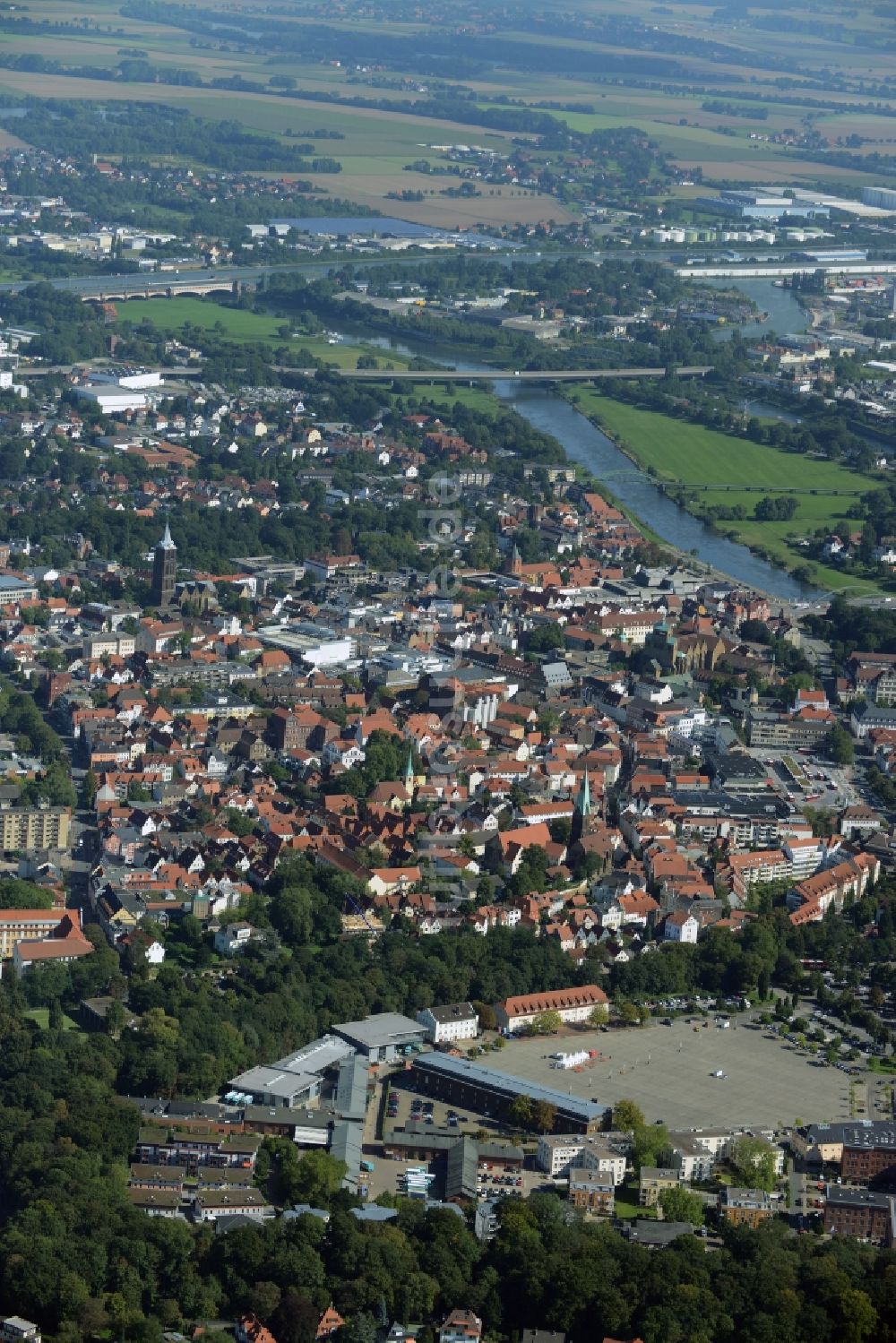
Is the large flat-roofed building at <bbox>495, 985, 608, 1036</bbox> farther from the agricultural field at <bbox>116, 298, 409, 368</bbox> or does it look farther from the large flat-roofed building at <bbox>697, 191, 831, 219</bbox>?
the large flat-roofed building at <bbox>697, 191, 831, 219</bbox>

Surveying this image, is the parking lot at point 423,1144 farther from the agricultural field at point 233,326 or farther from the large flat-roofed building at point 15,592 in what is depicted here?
the agricultural field at point 233,326

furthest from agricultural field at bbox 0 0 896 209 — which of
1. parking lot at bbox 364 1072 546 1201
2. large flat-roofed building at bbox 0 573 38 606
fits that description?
parking lot at bbox 364 1072 546 1201

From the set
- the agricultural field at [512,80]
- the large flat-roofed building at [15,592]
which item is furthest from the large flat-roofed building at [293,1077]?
the agricultural field at [512,80]

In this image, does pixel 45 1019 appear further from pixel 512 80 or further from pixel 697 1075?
pixel 512 80

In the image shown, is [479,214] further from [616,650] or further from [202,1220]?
[202,1220]

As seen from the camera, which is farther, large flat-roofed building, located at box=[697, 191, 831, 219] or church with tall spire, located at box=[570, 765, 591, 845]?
large flat-roofed building, located at box=[697, 191, 831, 219]
